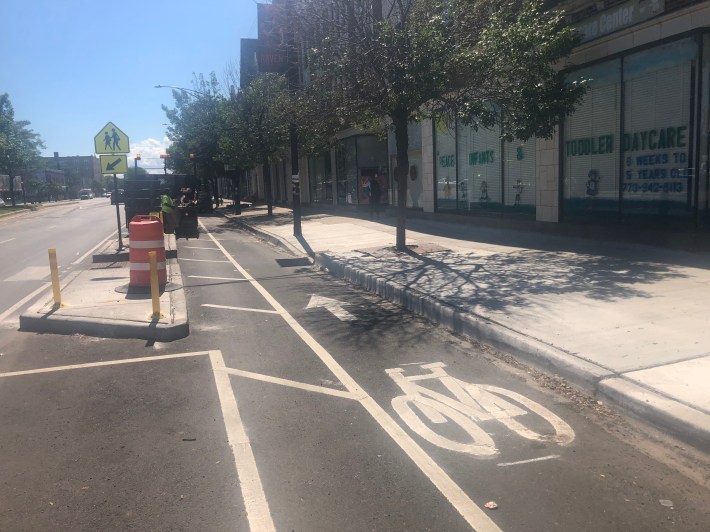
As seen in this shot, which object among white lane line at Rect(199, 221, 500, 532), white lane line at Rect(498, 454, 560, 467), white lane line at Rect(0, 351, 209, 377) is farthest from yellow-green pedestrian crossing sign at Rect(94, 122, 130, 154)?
white lane line at Rect(498, 454, 560, 467)

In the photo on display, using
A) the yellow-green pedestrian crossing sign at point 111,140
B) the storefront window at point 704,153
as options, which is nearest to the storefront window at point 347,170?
the yellow-green pedestrian crossing sign at point 111,140

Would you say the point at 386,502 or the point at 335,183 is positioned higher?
the point at 335,183

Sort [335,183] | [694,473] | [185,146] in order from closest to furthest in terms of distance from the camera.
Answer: [694,473] < [335,183] < [185,146]

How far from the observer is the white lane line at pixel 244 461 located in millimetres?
3559

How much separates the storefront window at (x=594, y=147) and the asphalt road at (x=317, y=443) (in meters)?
7.42

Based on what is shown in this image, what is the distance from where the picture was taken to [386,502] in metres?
3.71

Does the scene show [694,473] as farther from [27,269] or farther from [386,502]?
[27,269]

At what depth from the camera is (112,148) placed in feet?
51.1

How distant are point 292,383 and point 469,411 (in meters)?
1.75

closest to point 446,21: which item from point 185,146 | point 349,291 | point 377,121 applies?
point 377,121

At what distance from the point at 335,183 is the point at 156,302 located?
25104mm

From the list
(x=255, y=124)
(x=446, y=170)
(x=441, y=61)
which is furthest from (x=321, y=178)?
(x=441, y=61)

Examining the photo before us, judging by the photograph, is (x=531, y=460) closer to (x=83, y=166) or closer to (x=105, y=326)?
(x=105, y=326)

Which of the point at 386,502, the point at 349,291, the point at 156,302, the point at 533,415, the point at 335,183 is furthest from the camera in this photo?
the point at 335,183
